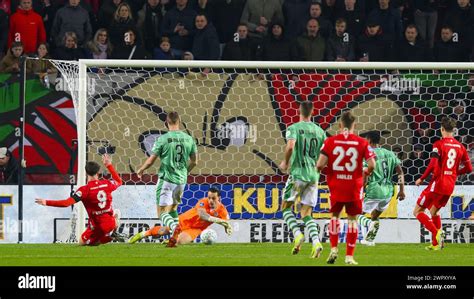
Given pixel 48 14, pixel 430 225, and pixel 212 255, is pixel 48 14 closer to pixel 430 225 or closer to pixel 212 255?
pixel 212 255

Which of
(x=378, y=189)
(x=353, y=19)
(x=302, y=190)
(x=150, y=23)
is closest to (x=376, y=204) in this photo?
(x=378, y=189)

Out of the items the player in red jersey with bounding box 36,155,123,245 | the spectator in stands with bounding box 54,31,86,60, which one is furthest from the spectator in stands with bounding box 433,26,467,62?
the player in red jersey with bounding box 36,155,123,245

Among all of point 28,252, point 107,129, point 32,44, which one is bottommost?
point 28,252

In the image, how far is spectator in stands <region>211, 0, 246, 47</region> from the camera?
23844 mm

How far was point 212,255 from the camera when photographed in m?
17.4

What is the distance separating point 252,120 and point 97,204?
→ 3.88 m

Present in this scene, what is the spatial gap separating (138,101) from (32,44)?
2.58 meters

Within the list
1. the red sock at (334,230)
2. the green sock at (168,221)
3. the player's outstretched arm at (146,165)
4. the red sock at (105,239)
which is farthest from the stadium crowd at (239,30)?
the red sock at (334,230)

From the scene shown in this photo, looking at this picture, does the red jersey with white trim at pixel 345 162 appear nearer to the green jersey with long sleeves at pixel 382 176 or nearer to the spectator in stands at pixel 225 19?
the green jersey with long sleeves at pixel 382 176

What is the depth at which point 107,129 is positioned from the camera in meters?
21.4

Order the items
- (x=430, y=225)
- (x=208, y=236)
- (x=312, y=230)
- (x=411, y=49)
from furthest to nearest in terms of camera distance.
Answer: (x=411, y=49), (x=208, y=236), (x=430, y=225), (x=312, y=230)

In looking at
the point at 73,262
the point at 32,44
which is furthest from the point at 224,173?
the point at 73,262

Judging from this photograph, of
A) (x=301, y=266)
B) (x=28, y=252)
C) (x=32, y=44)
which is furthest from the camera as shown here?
(x=32, y=44)

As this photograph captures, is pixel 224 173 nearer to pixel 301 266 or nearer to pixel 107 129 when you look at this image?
pixel 107 129
